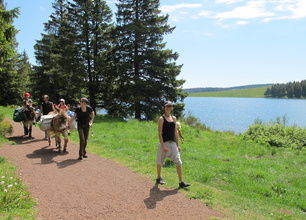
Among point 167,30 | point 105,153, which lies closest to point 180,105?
point 167,30

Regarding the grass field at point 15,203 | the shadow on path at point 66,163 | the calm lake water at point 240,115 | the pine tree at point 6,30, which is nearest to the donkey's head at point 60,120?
the shadow on path at point 66,163

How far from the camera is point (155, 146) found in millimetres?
11039

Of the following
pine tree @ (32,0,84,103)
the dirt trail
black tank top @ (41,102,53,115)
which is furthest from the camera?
pine tree @ (32,0,84,103)

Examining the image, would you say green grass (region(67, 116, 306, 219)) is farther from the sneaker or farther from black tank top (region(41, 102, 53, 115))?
black tank top (region(41, 102, 53, 115))

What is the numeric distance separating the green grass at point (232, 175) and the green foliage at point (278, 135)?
234cm

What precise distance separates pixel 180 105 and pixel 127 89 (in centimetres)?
499

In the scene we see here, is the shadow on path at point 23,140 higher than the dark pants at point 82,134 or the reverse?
the reverse

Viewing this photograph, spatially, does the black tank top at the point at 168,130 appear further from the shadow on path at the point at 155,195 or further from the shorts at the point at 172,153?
the shadow on path at the point at 155,195

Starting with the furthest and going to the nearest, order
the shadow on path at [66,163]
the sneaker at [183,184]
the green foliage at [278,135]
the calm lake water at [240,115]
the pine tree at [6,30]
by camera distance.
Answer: the calm lake water at [240,115] → the green foliage at [278,135] → the pine tree at [6,30] → the shadow on path at [66,163] → the sneaker at [183,184]

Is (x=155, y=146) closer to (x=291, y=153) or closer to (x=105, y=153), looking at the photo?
(x=105, y=153)

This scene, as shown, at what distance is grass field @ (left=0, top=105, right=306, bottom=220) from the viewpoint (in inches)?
214

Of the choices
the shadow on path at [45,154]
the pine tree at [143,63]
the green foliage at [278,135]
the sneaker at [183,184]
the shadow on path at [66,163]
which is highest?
the pine tree at [143,63]

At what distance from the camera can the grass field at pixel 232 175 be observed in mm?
5445

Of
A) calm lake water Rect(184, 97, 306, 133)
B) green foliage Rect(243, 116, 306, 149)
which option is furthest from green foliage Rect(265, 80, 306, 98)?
green foliage Rect(243, 116, 306, 149)
